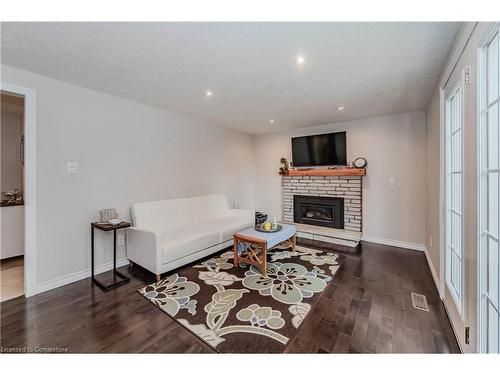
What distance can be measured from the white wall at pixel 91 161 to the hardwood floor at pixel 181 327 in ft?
1.68

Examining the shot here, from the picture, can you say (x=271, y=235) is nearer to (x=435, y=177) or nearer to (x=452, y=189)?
(x=452, y=189)

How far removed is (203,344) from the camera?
1529 mm

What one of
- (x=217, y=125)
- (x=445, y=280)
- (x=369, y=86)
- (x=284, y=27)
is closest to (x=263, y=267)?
(x=445, y=280)

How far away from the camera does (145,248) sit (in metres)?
2.60

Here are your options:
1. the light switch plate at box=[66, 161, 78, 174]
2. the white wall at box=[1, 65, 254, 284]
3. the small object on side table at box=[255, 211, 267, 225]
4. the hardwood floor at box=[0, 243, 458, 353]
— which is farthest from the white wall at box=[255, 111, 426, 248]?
the light switch plate at box=[66, 161, 78, 174]

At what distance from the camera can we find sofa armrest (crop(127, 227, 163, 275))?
96.6 inches

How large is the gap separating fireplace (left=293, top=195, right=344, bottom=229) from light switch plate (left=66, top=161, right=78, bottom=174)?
3.86m

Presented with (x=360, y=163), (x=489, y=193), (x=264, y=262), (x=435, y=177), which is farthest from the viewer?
(x=360, y=163)

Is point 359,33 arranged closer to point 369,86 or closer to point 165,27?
point 369,86

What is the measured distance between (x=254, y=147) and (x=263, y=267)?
11.4ft

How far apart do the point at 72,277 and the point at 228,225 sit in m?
2.08

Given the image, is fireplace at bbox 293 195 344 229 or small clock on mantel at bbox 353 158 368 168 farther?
fireplace at bbox 293 195 344 229

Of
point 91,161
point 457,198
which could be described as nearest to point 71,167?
point 91,161

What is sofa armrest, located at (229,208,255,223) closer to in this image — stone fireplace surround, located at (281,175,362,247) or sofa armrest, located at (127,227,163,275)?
stone fireplace surround, located at (281,175,362,247)
